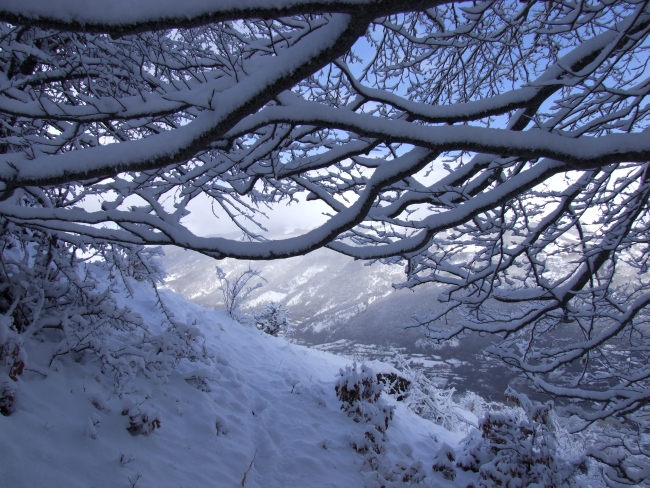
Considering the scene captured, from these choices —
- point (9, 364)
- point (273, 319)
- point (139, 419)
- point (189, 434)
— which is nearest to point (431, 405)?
point (273, 319)

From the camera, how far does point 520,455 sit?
4.13 metres

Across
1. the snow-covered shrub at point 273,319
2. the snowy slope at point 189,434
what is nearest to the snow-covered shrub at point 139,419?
the snowy slope at point 189,434

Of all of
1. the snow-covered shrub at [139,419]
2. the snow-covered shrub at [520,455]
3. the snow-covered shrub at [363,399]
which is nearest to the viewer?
the snow-covered shrub at [139,419]

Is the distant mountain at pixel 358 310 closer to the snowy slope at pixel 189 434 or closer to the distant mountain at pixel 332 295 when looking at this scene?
the distant mountain at pixel 332 295

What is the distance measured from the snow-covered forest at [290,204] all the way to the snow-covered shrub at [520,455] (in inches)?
1.3

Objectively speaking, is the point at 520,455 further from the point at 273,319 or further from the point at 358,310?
the point at 358,310

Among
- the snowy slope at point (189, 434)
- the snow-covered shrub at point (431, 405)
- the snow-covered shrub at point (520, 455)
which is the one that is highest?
the snow-covered shrub at point (520, 455)

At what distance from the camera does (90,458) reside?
254cm

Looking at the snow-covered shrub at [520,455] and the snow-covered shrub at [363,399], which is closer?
the snow-covered shrub at [520,455]

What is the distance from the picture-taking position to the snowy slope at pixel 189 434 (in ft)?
7.95

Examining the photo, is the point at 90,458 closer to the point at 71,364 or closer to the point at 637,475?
the point at 71,364

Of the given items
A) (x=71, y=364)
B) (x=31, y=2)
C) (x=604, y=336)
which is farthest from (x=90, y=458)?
(x=604, y=336)

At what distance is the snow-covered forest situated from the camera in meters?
1.22

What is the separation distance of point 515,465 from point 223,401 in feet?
12.2
